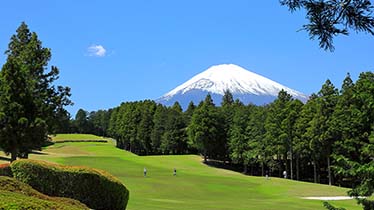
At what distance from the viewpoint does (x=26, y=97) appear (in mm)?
38031

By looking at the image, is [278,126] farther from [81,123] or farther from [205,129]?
[81,123]

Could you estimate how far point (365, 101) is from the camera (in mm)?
8812

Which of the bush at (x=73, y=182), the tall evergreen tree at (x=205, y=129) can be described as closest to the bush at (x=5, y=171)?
the bush at (x=73, y=182)

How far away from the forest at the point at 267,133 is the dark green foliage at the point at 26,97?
2228 centimetres

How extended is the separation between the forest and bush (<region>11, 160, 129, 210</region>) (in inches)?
986

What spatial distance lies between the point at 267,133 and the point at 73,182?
214 ft

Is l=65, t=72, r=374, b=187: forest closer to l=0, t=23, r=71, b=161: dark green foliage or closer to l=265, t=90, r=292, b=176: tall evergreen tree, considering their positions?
l=265, t=90, r=292, b=176: tall evergreen tree

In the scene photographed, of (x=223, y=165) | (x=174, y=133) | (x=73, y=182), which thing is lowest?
(x=73, y=182)

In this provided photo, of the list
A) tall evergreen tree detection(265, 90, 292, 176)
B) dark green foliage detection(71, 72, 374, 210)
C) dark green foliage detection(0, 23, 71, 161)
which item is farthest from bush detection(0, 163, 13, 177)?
tall evergreen tree detection(265, 90, 292, 176)

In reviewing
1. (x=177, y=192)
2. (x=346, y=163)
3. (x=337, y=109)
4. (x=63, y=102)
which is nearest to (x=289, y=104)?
(x=337, y=109)

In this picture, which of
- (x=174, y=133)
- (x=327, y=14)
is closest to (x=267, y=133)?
(x=174, y=133)

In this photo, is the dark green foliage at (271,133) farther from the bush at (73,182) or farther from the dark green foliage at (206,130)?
the bush at (73,182)

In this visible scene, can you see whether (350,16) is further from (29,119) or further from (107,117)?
(107,117)

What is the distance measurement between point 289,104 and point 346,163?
→ 67.9m
